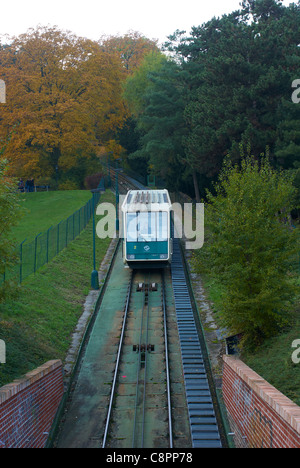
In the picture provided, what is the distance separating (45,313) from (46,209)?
2762 cm

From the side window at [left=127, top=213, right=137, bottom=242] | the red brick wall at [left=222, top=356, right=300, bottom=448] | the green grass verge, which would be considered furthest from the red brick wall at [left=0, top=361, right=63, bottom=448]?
the side window at [left=127, top=213, right=137, bottom=242]

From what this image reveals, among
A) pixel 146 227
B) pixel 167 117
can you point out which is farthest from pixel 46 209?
pixel 146 227

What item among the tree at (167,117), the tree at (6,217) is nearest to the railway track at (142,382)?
the tree at (6,217)

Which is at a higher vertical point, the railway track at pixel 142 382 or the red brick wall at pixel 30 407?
the red brick wall at pixel 30 407

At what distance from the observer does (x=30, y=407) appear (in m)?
11.7

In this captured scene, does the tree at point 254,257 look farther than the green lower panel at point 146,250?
No

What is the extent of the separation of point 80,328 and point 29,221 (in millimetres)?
22693

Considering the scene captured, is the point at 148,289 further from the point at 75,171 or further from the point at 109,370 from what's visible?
the point at 75,171

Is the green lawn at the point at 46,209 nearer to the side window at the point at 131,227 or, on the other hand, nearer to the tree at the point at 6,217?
the side window at the point at 131,227

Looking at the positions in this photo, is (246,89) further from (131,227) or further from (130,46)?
(130,46)

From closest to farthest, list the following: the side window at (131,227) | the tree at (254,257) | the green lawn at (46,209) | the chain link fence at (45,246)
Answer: the tree at (254,257), the chain link fence at (45,246), the side window at (131,227), the green lawn at (46,209)

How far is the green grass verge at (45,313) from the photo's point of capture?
15.4m
